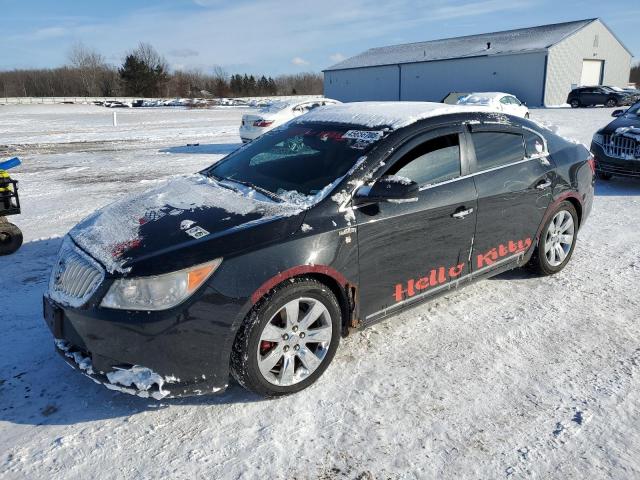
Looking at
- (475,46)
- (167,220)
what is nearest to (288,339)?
(167,220)

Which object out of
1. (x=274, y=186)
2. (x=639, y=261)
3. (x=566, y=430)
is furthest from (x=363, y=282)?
(x=639, y=261)

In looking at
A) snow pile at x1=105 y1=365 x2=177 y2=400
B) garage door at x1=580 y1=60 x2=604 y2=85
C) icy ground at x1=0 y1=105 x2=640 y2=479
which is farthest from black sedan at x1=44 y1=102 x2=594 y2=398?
garage door at x1=580 y1=60 x2=604 y2=85

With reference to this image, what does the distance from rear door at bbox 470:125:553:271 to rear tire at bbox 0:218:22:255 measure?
4699mm

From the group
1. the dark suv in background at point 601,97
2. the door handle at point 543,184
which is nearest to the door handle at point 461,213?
the door handle at point 543,184

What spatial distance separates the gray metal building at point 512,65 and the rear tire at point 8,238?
138 ft

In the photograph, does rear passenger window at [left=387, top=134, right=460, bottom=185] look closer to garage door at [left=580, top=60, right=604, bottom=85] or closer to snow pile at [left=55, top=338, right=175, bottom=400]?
snow pile at [left=55, top=338, right=175, bottom=400]

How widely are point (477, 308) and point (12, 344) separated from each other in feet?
11.6

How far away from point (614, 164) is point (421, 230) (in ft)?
21.2

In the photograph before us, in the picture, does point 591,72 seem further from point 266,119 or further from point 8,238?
point 8,238

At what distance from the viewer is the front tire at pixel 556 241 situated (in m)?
4.54

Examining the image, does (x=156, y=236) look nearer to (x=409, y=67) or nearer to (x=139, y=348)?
(x=139, y=348)

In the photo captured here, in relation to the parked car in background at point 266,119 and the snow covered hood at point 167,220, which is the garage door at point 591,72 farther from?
the snow covered hood at point 167,220

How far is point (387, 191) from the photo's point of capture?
10.3 feet

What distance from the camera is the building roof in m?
42.0
